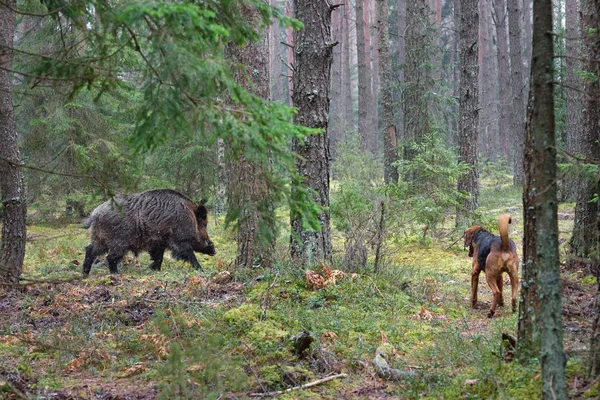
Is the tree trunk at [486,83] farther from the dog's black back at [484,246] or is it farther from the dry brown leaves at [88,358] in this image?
the dry brown leaves at [88,358]

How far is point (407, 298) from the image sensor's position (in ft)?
27.5

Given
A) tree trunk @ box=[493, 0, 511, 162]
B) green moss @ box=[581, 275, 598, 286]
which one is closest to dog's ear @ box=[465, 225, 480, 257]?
green moss @ box=[581, 275, 598, 286]

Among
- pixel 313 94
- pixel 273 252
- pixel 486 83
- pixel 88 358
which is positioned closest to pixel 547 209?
pixel 88 358

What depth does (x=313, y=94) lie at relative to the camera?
29.8ft

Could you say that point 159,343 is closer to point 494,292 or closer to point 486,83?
point 494,292

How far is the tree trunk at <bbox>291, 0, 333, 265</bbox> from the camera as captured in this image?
9.05m

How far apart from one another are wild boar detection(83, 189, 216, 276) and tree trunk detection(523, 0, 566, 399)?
928 cm

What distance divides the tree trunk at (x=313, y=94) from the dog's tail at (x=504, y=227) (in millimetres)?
2645

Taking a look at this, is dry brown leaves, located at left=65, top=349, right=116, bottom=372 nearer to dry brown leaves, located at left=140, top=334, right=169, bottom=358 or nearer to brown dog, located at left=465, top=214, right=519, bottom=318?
dry brown leaves, located at left=140, top=334, right=169, bottom=358

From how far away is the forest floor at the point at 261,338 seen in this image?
196 inches

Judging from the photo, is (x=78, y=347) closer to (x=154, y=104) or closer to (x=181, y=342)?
(x=181, y=342)

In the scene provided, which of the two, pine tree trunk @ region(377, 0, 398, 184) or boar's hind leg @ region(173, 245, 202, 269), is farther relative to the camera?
pine tree trunk @ region(377, 0, 398, 184)

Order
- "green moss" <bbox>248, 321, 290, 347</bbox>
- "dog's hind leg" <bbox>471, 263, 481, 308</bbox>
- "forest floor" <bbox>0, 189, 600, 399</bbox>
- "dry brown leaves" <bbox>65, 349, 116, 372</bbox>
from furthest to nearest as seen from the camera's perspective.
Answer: "dog's hind leg" <bbox>471, 263, 481, 308</bbox>, "green moss" <bbox>248, 321, 290, 347</bbox>, "dry brown leaves" <bbox>65, 349, 116, 372</bbox>, "forest floor" <bbox>0, 189, 600, 399</bbox>

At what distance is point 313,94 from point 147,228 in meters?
5.16
